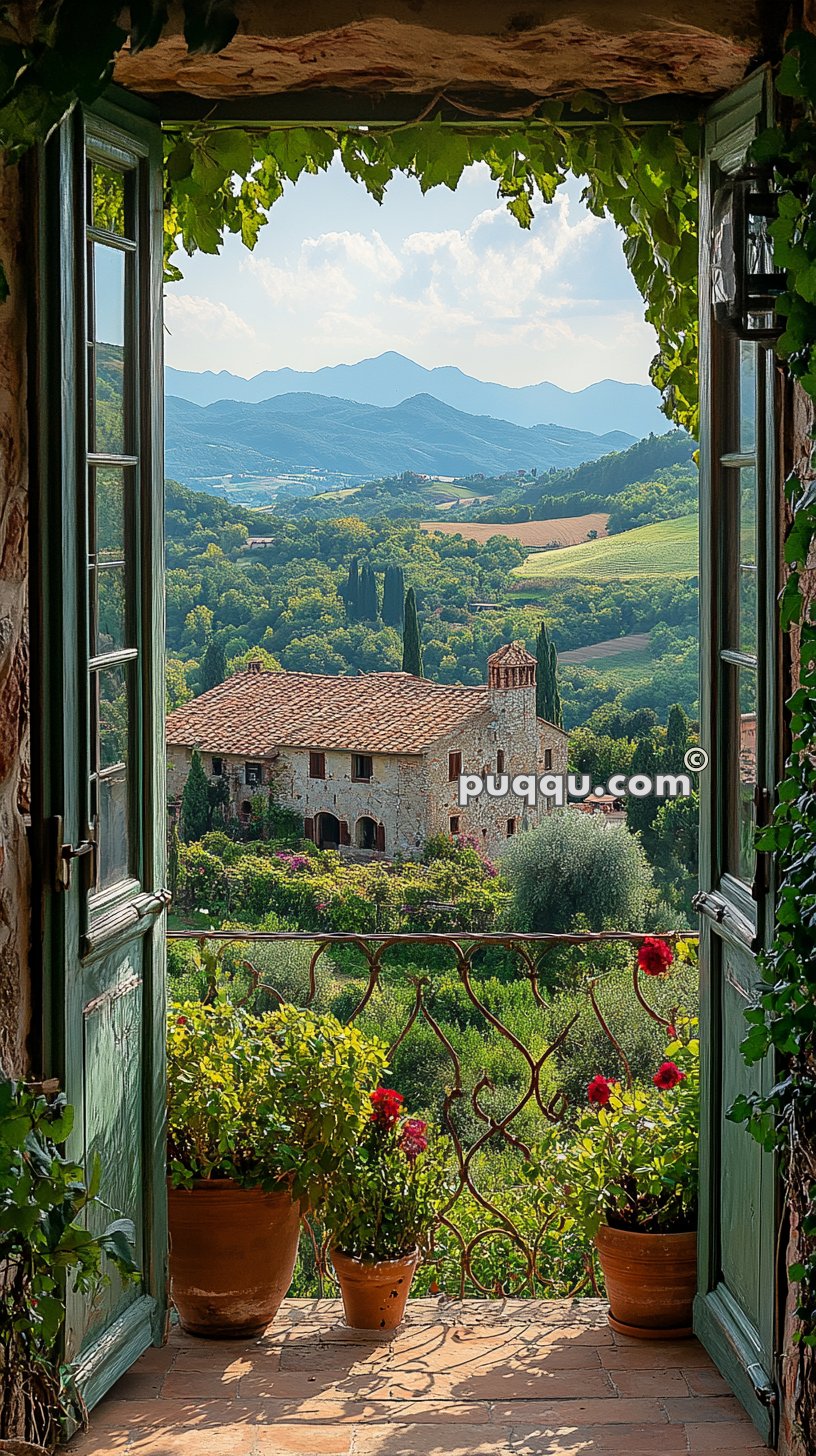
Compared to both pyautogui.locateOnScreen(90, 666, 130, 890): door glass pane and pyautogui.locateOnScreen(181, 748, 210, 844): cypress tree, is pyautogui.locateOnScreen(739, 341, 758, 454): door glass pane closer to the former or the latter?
pyautogui.locateOnScreen(90, 666, 130, 890): door glass pane

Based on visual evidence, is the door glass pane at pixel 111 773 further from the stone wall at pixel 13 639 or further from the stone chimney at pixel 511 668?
the stone chimney at pixel 511 668

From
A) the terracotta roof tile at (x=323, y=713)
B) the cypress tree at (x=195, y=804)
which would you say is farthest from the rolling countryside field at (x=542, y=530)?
the cypress tree at (x=195, y=804)

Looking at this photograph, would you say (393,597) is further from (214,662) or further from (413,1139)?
(413,1139)

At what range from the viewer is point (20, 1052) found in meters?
2.09

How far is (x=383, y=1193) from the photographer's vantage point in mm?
2812

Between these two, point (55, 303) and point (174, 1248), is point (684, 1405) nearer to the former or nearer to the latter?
point (174, 1248)

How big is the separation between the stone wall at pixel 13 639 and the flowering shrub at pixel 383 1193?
929 millimetres

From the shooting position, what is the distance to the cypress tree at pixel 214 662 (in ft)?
63.1

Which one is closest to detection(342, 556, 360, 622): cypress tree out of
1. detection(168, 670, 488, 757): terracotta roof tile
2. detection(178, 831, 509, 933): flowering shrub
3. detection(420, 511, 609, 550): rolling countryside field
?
detection(168, 670, 488, 757): terracotta roof tile

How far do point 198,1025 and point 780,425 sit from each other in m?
1.65

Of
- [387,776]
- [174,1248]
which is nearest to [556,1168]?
[174,1248]

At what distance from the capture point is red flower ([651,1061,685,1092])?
112 inches

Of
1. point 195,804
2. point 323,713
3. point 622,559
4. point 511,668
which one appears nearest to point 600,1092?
point 622,559

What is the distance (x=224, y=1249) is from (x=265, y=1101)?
293mm
